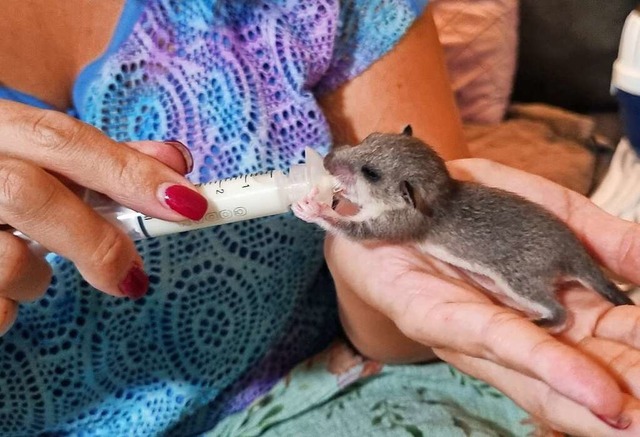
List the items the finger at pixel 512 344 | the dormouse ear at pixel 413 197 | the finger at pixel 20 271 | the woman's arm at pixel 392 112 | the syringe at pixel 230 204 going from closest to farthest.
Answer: the finger at pixel 512 344 < the finger at pixel 20 271 < the syringe at pixel 230 204 < the dormouse ear at pixel 413 197 < the woman's arm at pixel 392 112

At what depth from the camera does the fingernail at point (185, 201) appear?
72 cm

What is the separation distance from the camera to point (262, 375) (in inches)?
43.4

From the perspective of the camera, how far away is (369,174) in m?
0.97

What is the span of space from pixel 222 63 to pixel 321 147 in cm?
18

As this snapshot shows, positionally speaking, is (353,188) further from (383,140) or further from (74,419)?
(74,419)

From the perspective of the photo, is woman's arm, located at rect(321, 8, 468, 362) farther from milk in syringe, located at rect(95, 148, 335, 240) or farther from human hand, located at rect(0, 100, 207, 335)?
human hand, located at rect(0, 100, 207, 335)

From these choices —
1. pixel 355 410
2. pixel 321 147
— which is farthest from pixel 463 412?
pixel 321 147

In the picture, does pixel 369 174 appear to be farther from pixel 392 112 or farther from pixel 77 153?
pixel 77 153

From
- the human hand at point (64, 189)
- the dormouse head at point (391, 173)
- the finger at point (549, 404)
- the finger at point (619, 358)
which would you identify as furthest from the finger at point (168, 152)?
the finger at point (619, 358)

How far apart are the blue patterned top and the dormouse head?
7 centimetres

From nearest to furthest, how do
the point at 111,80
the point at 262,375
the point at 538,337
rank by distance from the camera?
the point at 538,337, the point at 111,80, the point at 262,375

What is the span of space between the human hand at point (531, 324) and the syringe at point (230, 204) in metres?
0.15

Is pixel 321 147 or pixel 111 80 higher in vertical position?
pixel 111 80

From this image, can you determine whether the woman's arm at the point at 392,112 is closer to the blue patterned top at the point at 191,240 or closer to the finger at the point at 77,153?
the blue patterned top at the point at 191,240
